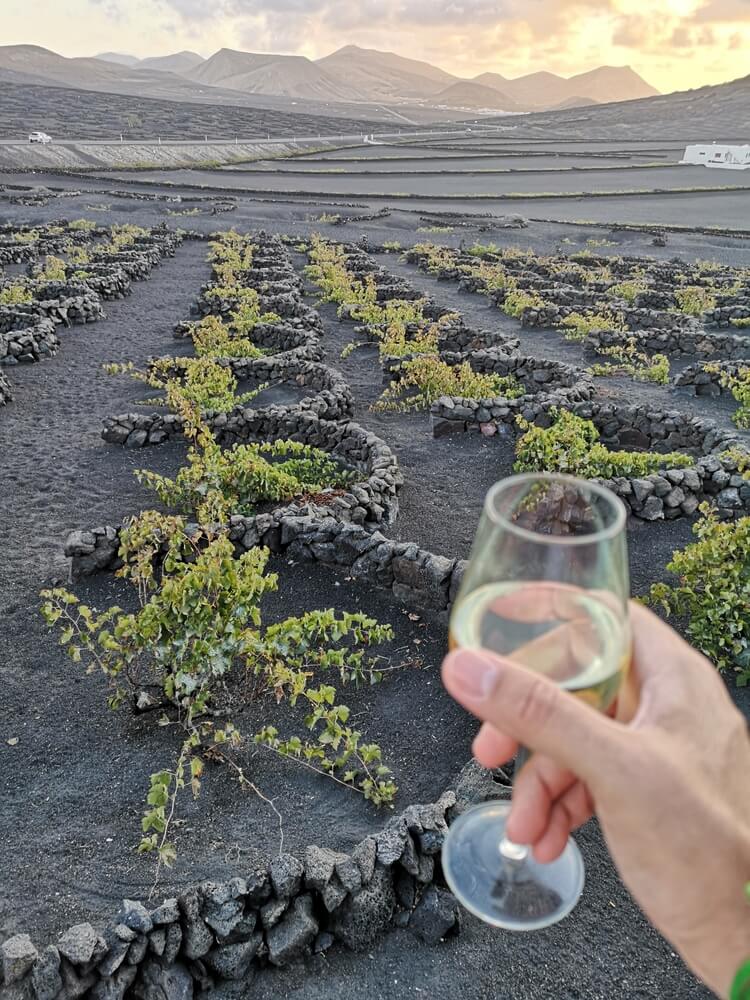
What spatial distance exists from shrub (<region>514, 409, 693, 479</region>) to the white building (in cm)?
7783

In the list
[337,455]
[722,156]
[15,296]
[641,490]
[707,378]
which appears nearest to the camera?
[641,490]

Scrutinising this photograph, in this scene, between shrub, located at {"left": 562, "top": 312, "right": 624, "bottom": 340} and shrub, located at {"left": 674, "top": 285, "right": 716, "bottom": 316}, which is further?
shrub, located at {"left": 674, "top": 285, "right": 716, "bottom": 316}

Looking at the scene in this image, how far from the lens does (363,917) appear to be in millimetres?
3613

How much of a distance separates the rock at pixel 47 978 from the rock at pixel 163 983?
379 millimetres

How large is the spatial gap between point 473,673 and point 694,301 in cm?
1956

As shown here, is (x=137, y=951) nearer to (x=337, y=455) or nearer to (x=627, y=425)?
(x=337, y=455)

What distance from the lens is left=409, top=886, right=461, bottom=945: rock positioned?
11.9ft

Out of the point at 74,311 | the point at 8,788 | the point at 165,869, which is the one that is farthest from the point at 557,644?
the point at 74,311

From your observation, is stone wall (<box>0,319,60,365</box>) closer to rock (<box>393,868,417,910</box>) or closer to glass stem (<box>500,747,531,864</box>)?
rock (<box>393,868,417,910</box>)

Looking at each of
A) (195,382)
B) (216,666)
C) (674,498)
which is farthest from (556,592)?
(195,382)

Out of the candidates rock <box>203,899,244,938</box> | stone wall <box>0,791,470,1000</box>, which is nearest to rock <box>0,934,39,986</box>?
stone wall <box>0,791,470,1000</box>

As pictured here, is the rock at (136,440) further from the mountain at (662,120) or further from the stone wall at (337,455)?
the mountain at (662,120)

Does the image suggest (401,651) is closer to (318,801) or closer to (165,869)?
(318,801)

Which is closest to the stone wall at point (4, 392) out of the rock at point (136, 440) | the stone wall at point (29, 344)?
the stone wall at point (29, 344)
